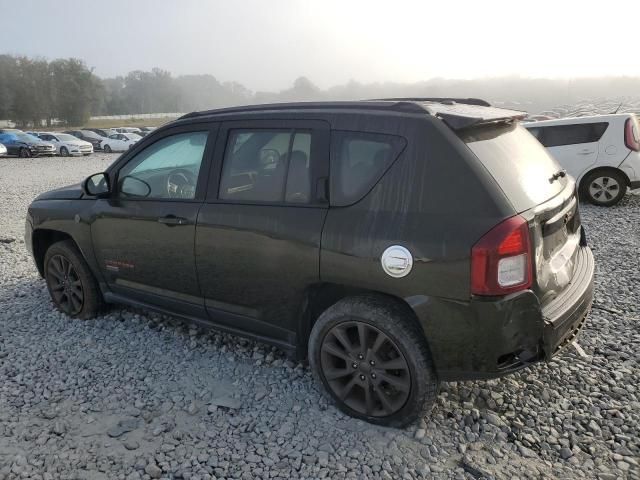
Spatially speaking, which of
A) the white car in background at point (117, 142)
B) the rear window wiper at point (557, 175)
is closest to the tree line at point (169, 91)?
the white car in background at point (117, 142)

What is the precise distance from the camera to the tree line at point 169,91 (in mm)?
62094

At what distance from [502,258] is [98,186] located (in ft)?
10.3

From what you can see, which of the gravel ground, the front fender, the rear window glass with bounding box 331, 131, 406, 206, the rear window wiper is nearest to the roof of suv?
the rear window glass with bounding box 331, 131, 406, 206

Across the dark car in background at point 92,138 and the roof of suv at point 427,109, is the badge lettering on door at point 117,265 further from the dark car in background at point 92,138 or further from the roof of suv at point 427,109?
the dark car in background at point 92,138

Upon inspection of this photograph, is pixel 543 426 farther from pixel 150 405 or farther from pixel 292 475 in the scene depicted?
pixel 150 405

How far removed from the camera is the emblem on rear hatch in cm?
259

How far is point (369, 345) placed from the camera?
9.43ft

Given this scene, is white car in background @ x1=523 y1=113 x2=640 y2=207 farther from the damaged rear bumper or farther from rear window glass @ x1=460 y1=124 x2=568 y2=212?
the damaged rear bumper

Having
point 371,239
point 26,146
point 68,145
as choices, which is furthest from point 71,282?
point 68,145

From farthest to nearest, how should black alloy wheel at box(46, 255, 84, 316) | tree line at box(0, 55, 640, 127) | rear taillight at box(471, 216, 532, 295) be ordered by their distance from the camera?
1. tree line at box(0, 55, 640, 127)
2. black alloy wheel at box(46, 255, 84, 316)
3. rear taillight at box(471, 216, 532, 295)

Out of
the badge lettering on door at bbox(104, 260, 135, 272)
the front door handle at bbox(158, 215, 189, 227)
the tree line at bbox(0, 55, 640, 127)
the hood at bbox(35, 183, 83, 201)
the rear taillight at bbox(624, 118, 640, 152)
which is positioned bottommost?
the badge lettering on door at bbox(104, 260, 135, 272)

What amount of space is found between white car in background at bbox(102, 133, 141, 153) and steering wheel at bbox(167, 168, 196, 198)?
3050cm

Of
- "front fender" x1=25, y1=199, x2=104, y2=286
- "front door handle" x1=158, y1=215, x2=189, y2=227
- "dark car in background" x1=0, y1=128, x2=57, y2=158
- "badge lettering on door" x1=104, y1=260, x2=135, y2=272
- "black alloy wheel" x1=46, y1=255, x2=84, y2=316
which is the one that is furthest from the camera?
"dark car in background" x1=0, y1=128, x2=57, y2=158

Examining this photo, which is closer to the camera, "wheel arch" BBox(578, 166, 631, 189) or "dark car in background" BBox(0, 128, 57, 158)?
"wheel arch" BBox(578, 166, 631, 189)
